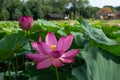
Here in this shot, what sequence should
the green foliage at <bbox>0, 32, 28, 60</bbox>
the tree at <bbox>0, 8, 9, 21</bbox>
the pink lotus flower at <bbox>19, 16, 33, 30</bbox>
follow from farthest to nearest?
the tree at <bbox>0, 8, 9, 21</bbox> < the pink lotus flower at <bbox>19, 16, 33, 30</bbox> < the green foliage at <bbox>0, 32, 28, 60</bbox>

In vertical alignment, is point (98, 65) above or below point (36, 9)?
above

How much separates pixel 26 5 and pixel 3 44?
1704 inches

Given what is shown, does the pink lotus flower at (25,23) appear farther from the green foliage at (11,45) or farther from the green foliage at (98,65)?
the green foliage at (98,65)

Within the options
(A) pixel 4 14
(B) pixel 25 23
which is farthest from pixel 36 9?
(B) pixel 25 23

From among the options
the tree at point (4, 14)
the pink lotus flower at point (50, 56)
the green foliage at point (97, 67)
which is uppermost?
the pink lotus flower at point (50, 56)

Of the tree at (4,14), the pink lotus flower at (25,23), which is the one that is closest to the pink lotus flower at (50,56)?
the pink lotus flower at (25,23)

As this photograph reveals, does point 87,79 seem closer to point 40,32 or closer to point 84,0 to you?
point 40,32

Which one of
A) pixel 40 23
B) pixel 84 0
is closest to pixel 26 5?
pixel 84 0

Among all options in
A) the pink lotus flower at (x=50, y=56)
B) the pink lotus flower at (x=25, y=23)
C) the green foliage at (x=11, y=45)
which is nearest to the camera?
the pink lotus flower at (x=50, y=56)

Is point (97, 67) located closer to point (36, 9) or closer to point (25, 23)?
point (25, 23)

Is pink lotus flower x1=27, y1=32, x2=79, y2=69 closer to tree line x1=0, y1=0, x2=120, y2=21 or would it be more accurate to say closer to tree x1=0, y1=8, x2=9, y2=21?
tree line x1=0, y1=0, x2=120, y2=21

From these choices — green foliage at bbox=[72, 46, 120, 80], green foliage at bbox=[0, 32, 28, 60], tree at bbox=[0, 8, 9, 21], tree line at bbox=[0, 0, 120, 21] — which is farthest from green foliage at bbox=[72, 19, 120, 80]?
tree at bbox=[0, 8, 9, 21]

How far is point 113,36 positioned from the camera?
117cm

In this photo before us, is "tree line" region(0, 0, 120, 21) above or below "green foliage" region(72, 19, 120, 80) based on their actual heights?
below
